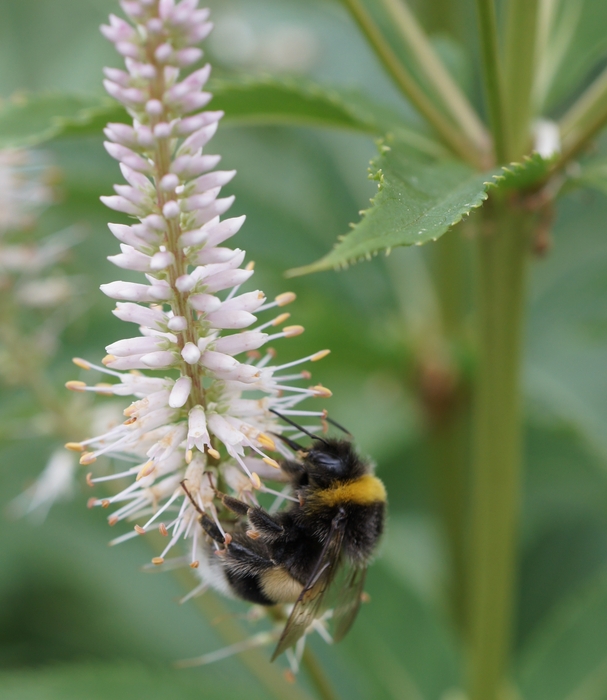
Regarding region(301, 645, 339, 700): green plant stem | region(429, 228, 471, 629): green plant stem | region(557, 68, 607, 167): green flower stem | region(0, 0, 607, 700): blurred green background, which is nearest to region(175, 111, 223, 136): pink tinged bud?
region(557, 68, 607, 167): green flower stem

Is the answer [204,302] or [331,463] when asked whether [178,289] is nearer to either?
[204,302]

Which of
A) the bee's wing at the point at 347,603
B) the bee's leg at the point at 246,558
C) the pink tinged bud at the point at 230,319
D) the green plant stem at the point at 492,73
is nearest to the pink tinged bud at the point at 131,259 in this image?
the pink tinged bud at the point at 230,319

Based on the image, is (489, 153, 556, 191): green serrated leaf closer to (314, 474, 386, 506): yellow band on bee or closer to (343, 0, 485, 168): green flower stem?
(343, 0, 485, 168): green flower stem

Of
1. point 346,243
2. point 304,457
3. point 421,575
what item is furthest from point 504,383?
point 421,575

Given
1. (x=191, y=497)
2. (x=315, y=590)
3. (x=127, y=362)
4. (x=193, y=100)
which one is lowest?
(x=315, y=590)

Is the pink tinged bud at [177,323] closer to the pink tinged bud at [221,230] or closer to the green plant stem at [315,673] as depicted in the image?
the pink tinged bud at [221,230]

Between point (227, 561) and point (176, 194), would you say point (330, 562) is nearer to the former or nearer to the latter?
point (227, 561)

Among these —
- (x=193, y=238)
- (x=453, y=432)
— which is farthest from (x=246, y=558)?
(x=453, y=432)
